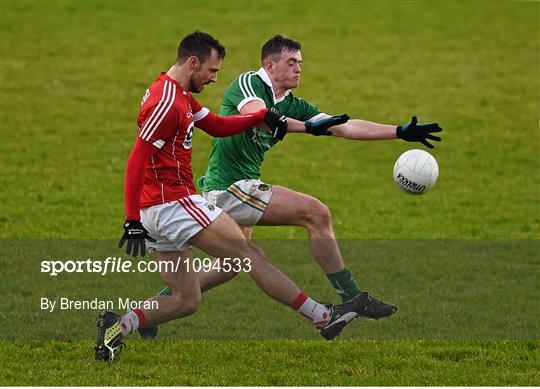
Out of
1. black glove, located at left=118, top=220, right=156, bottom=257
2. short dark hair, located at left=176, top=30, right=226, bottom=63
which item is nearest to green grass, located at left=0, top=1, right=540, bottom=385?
black glove, located at left=118, top=220, right=156, bottom=257

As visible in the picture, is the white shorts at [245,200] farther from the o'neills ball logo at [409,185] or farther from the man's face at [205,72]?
the o'neills ball logo at [409,185]

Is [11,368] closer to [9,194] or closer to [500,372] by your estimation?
[500,372]

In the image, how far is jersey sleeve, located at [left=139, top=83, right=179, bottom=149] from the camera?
9.49 m

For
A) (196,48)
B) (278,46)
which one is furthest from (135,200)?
(278,46)

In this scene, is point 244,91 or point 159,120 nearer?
point 159,120

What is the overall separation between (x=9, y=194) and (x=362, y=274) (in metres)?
6.33

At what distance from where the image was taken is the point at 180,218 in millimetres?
9719

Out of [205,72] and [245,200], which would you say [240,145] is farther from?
[205,72]

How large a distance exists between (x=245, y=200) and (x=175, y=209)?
1.01 m

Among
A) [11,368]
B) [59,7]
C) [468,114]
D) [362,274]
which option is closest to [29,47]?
[59,7]

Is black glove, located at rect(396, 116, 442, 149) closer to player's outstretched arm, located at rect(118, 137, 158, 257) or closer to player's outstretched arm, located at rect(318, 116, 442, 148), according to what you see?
player's outstretched arm, located at rect(318, 116, 442, 148)

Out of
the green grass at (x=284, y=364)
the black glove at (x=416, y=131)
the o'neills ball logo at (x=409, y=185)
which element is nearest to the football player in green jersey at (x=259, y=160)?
the black glove at (x=416, y=131)

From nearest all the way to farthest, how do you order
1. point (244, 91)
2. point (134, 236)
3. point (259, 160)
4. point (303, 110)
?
point (134, 236)
point (244, 91)
point (259, 160)
point (303, 110)

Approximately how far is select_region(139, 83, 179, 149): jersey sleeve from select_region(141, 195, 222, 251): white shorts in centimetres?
55
